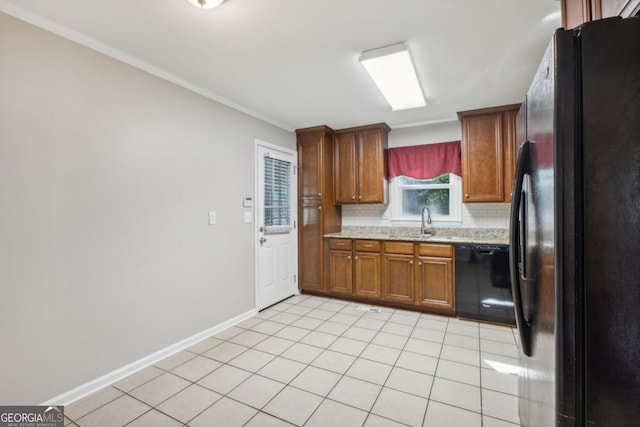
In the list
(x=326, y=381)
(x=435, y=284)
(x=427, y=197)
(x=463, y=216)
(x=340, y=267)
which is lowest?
(x=326, y=381)

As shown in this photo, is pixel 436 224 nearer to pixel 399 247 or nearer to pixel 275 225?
pixel 399 247

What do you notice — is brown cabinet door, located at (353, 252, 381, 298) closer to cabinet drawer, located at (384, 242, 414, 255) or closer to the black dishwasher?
cabinet drawer, located at (384, 242, 414, 255)

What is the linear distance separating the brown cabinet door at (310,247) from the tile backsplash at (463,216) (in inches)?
25.7

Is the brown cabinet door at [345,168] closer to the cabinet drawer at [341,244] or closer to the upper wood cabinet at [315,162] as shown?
the upper wood cabinet at [315,162]

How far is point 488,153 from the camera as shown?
3.51m

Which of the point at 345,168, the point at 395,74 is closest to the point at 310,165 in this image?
the point at 345,168

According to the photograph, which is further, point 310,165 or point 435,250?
point 310,165

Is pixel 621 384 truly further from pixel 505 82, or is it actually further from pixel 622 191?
pixel 505 82

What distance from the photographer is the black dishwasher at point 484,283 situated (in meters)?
3.13

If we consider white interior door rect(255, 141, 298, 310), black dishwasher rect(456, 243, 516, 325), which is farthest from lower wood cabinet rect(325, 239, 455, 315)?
white interior door rect(255, 141, 298, 310)

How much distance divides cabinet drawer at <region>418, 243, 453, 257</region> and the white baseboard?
2.33 metres

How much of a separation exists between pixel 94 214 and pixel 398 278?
10.3 ft

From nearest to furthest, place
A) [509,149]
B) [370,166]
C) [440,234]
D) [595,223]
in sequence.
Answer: [595,223] < [509,149] < [440,234] < [370,166]

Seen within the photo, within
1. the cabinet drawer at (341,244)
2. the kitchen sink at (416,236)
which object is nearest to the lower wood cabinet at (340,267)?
the cabinet drawer at (341,244)
